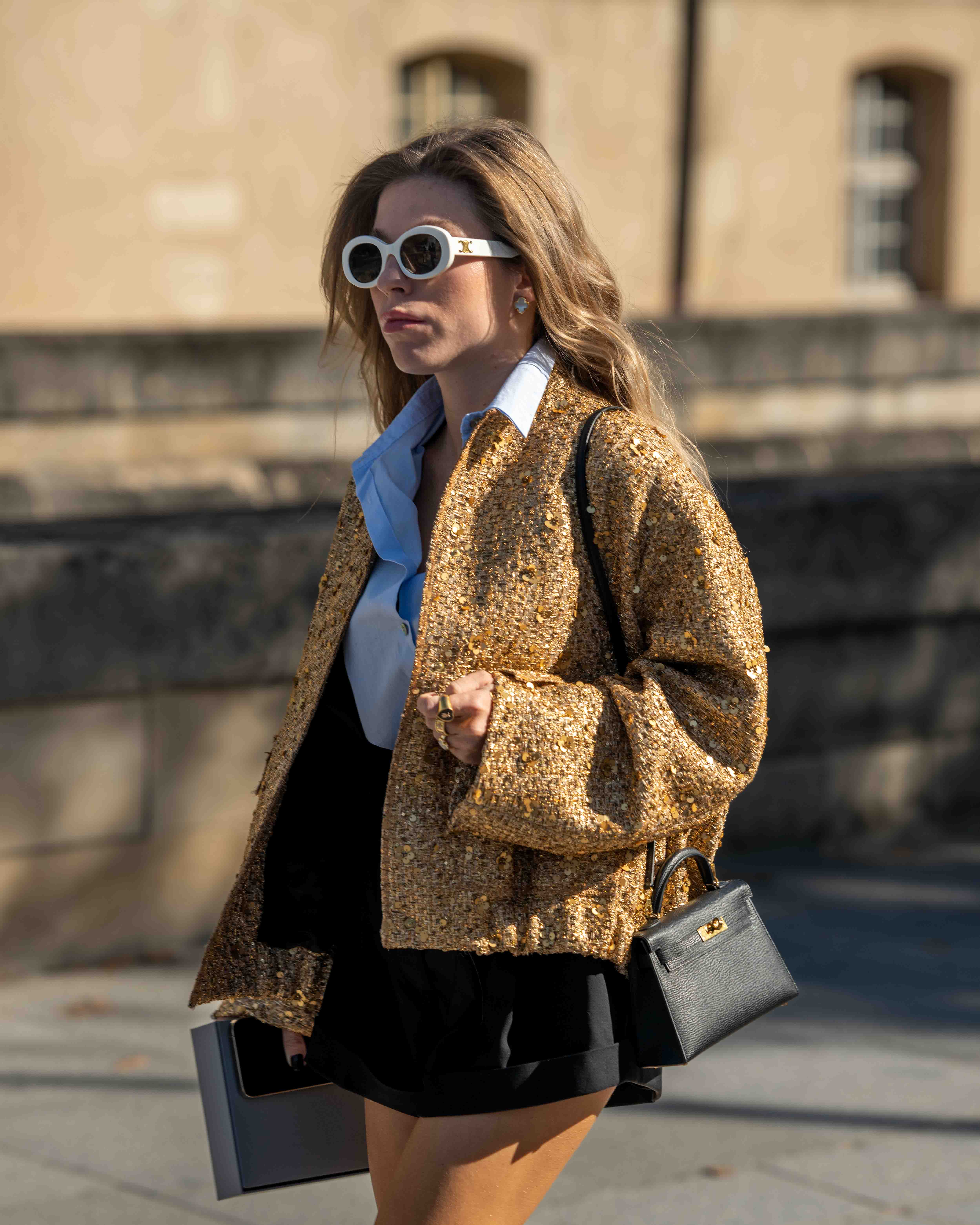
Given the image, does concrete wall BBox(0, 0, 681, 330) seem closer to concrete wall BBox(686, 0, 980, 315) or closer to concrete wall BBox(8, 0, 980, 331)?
concrete wall BBox(8, 0, 980, 331)

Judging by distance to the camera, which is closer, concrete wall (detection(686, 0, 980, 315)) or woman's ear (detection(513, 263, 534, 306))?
woman's ear (detection(513, 263, 534, 306))

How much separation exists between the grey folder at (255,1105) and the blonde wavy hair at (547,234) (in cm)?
112

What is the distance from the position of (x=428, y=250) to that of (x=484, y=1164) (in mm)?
1226

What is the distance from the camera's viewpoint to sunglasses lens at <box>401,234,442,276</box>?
2348mm

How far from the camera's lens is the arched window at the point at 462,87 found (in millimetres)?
19000

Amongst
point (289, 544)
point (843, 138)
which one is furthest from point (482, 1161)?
point (843, 138)

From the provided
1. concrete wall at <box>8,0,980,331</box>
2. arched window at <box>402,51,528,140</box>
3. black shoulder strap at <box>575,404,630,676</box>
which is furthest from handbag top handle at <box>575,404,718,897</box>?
arched window at <box>402,51,528,140</box>

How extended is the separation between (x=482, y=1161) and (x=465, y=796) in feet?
1.60

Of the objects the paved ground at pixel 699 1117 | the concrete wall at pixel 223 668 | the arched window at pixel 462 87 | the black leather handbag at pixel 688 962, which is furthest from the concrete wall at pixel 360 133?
the black leather handbag at pixel 688 962

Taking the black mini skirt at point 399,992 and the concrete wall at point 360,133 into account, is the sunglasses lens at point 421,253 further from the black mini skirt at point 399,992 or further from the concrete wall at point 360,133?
the concrete wall at point 360,133

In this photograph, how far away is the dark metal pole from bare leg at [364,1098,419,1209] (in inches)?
707

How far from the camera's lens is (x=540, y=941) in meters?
2.24

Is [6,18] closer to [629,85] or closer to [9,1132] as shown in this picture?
[629,85]

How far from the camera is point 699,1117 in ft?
13.8
